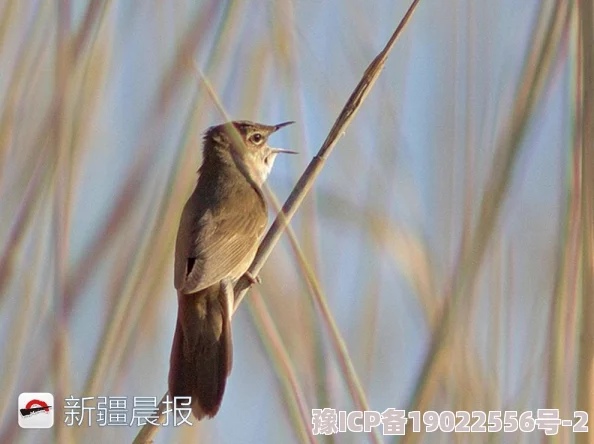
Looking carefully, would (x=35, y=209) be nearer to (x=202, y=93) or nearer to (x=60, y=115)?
(x=60, y=115)

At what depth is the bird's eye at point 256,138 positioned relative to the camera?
1932mm

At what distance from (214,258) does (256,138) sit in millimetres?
457

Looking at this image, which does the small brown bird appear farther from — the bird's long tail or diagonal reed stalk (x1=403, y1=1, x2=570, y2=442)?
diagonal reed stalk (x1=403, y1=1, x2=570, y2=442)

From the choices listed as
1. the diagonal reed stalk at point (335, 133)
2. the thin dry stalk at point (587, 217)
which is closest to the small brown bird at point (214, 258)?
the diagonal reed stalk at point (335, 133)

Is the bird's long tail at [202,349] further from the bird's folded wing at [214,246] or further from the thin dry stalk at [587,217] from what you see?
the thin dry stalk at [587,217]

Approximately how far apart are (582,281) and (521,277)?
138mm

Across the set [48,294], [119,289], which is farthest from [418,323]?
[48,294]

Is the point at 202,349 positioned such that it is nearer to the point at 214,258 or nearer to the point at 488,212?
the point at 214,258

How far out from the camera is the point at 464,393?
1146 millimetres

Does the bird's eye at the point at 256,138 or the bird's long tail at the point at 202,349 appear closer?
the bird's long tail at the point at 202,349

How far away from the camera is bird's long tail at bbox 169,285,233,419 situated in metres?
1.45

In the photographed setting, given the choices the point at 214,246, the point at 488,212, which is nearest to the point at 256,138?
the point at 214,246

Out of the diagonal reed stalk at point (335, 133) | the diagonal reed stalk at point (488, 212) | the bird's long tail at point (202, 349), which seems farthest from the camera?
the bird's long tail at point (202, 349)

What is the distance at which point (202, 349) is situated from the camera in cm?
153
